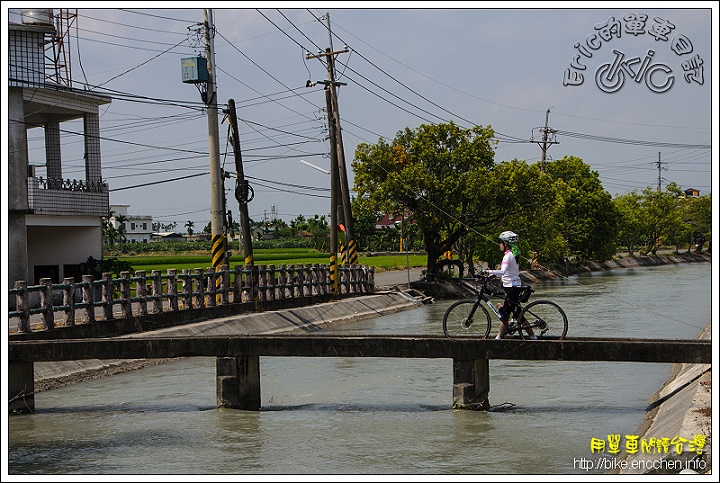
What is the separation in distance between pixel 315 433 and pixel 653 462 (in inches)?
219

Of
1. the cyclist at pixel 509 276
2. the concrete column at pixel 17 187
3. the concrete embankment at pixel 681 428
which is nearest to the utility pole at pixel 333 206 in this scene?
the concrete column at pixel 17 187

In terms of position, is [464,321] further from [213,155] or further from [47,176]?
[47,176]

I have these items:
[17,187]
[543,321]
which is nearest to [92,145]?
[17,187]

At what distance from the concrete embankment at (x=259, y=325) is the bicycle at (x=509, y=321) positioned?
857 cm

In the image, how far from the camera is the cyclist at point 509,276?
12.8 metres

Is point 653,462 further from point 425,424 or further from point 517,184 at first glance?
point 517,184

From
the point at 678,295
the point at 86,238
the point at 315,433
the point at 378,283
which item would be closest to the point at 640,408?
the point at 315,433

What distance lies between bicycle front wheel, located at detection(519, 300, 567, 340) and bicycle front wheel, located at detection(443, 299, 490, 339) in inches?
25.1

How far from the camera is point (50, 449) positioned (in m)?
12.6

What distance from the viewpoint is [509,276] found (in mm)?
12945

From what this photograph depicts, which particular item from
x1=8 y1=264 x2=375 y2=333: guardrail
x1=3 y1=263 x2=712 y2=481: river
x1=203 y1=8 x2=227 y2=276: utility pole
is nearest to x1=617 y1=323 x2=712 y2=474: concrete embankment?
x1=3 y1=263 x2=712 y2=481: river

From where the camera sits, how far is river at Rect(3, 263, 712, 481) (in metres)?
11.5

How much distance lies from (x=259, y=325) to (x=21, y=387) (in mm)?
11978

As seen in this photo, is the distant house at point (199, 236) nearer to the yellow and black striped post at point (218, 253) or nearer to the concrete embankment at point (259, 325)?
the concrete embankment at point (259, 325)
